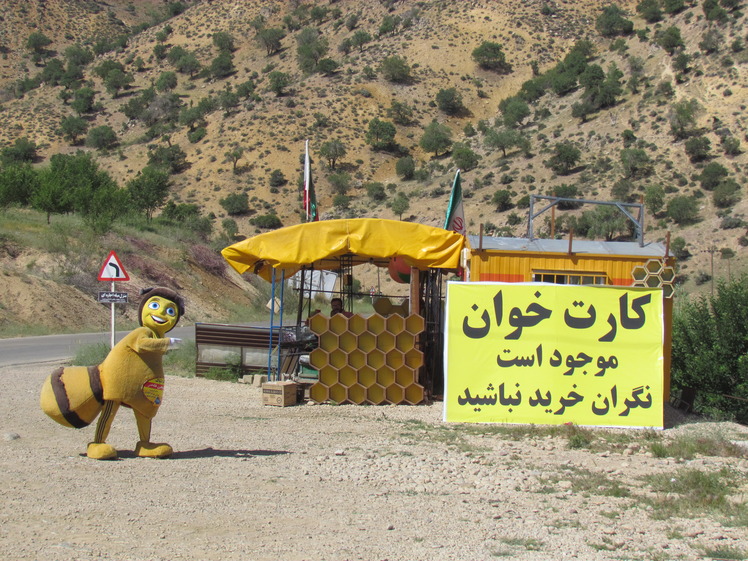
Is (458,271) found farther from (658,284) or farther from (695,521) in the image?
(695,521)

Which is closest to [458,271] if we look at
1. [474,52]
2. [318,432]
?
[318,432]

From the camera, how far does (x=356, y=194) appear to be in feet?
→ 217

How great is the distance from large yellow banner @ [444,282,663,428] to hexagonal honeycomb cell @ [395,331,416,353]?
146cm

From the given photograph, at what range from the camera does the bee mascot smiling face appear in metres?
7.12

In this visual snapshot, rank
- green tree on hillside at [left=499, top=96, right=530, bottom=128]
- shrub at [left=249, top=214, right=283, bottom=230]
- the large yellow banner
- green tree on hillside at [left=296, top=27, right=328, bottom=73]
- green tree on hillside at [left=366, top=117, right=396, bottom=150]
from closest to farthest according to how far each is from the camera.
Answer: the large yellow banner → shrub at [left=249, top=214, right=283, bottom=230] → green tree on hillside at [left=499, top=96, right=530, bottom=128] → green tree on hillside at [left=366, top=117, right=396, bottom=150] → green tree on hillside at [left=296, top=27, right=328, bottom=73]

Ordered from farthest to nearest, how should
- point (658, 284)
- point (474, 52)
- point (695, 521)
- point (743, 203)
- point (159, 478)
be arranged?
point (474, 52)
point (743, 203)
point (658, 284)
point (159, 478)
point (695, 521)

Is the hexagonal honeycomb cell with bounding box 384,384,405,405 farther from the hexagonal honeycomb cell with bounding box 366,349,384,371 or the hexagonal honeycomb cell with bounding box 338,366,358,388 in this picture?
the hexagonal honeycomb cell with bounding box 338,366,358,388

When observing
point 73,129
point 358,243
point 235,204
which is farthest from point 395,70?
point 358,243

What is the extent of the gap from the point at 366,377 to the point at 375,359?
304 mm

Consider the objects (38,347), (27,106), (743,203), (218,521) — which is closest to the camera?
(218,521)

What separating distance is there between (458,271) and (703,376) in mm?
4787

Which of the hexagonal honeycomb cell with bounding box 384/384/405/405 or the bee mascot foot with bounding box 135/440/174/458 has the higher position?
the hexagonal honeycomb cell with bounding box 384/384/405/405

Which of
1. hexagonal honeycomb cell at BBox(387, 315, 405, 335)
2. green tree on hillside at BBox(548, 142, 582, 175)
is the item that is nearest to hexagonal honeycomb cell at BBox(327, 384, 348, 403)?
hexagonal honeycomb cell at BBox(387, 315, 405, 335)

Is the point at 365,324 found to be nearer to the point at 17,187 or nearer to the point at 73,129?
the point at 17,187
